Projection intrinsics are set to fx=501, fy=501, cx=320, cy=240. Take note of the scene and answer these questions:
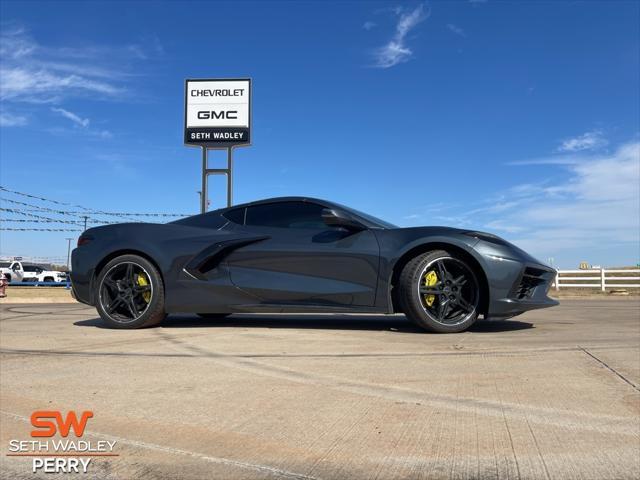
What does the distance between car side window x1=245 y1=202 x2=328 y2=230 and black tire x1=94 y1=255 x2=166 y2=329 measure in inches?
45.1

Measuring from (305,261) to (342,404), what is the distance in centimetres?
250

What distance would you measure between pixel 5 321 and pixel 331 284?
4.09m

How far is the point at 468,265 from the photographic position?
15.0 feet

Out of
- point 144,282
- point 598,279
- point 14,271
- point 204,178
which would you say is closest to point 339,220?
point 144,282

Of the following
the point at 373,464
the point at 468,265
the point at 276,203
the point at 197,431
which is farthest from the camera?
the point at 276,203

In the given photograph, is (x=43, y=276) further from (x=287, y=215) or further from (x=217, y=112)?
(x=287, y=215)

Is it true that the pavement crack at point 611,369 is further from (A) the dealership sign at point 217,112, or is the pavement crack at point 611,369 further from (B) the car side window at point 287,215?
(A) the dealership sign at point 217,112

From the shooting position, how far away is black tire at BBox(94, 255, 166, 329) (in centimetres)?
499

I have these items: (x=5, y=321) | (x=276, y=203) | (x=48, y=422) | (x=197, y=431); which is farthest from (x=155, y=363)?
(x=5, y=321)

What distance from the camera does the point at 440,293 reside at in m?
4.51

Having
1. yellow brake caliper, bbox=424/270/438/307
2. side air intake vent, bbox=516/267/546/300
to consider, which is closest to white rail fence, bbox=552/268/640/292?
side air intake vent, bbox=516/267/546/300

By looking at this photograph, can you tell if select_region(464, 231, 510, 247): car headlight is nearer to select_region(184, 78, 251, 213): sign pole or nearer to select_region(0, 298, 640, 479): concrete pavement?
select_region(0, 298, 640, 479): concrete pavement

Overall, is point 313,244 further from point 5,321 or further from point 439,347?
point 5,321

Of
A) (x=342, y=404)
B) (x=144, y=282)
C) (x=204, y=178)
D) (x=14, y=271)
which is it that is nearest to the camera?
(x=342, y=404)
